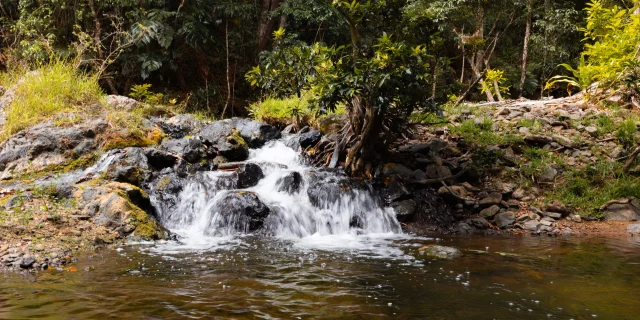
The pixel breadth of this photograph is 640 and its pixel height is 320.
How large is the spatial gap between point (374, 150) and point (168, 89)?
955 cm

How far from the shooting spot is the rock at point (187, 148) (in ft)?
25.1

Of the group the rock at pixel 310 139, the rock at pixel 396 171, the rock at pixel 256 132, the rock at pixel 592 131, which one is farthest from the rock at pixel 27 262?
the rock at pixel 592 131

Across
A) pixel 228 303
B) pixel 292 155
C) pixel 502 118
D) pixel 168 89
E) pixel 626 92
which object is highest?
pixel 168 89

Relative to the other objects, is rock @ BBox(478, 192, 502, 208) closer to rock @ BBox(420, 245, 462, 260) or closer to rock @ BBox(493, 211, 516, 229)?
rock @ BBox(493, 211, 516, 229)

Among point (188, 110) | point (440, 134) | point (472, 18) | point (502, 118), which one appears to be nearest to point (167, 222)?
point (440, 134)

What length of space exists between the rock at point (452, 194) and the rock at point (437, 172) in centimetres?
28

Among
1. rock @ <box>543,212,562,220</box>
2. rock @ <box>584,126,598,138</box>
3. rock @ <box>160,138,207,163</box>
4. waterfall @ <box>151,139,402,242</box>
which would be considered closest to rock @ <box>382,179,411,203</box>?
waterfall @ <box>151,139,402,242</box>

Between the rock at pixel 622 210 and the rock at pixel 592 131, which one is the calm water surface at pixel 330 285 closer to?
the rock at pixel 622 210

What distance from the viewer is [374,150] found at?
24.5 ft

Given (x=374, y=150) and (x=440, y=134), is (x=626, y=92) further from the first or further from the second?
(x=374, y=150)

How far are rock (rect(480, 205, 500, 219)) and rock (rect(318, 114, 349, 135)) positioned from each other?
3137 mm

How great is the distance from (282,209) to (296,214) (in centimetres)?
21

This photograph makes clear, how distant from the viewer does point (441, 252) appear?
15.1 ft

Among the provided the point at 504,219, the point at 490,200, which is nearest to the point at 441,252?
the point at 504,219
